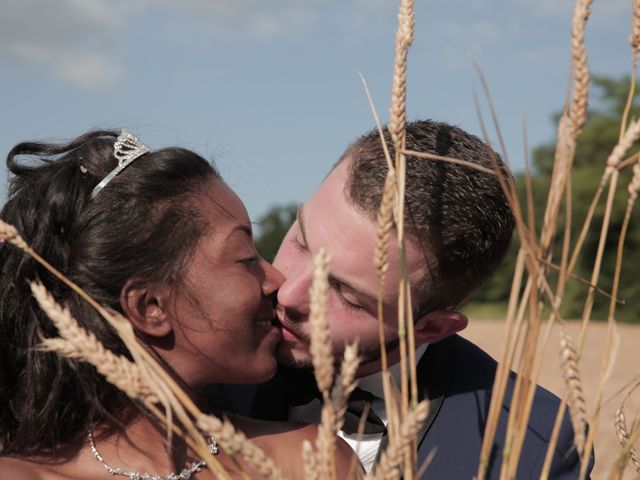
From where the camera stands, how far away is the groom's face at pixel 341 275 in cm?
297

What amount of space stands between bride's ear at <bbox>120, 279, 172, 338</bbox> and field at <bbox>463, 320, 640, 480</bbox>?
1.93m

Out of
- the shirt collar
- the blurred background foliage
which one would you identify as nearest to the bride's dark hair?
the shirt collar

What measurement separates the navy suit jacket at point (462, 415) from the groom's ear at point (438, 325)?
15 cm

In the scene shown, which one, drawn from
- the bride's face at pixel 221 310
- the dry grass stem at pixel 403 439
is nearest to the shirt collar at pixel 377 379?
the bride's face at pixel 221 310

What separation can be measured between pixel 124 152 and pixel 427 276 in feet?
4.20

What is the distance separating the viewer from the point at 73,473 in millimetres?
2447

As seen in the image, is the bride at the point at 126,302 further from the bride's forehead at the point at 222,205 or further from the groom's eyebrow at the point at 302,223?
the groom's eyebrow at the point at 302,223

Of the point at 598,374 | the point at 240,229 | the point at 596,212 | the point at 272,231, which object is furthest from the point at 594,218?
the point at 272,231

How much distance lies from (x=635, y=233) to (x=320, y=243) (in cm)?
3015

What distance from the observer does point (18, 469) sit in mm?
2326

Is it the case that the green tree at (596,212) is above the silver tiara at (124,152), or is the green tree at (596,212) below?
below

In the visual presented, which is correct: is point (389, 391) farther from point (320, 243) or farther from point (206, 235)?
point (320, 243)

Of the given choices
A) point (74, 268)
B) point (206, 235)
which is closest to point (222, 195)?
point (206, 235)

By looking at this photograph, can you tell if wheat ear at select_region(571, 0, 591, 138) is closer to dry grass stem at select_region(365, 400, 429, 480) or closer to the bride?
dry grass stem at select_region(365, 400, 429, 480)
